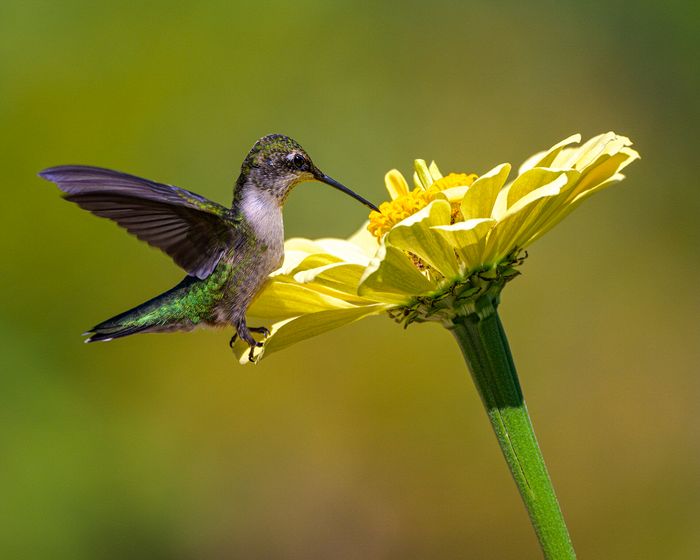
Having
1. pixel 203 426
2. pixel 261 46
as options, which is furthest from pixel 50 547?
pixel 261 46

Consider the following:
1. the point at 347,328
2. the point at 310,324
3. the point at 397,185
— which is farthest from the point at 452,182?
the point at 347,328

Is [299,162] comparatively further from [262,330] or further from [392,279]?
[392,279]

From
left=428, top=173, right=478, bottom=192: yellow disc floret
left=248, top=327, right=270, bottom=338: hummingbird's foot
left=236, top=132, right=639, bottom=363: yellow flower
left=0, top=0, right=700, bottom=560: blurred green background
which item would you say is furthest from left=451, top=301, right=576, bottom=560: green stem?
left=0, top=0, right=700, bottom=560: blurred green background

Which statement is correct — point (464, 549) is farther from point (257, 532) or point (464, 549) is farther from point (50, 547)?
point (50, 547)

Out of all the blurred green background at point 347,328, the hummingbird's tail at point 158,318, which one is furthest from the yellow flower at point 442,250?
the blurred green background at point 347,328

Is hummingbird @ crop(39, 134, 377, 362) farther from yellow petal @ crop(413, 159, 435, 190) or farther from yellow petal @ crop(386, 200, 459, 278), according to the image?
yellow petal @ crop(386, 200, 459, 278)

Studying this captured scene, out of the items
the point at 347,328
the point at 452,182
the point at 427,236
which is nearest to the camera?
the point at 427,236
